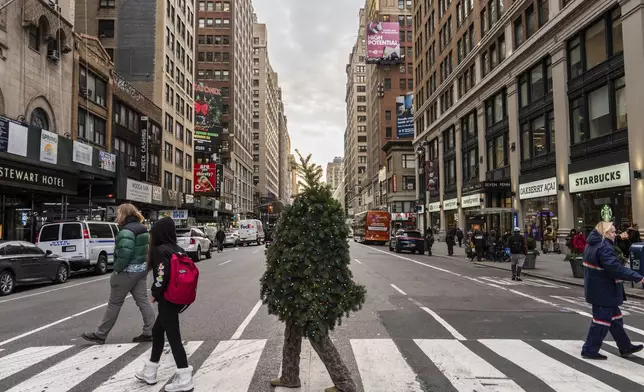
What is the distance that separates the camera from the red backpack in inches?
187

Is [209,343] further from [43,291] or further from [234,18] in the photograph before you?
[234,18]

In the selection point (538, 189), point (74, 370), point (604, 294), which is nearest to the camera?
point (74, 370)

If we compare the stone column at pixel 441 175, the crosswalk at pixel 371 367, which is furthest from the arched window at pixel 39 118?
the stone column at pixel 441 175

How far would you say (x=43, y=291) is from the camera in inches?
535

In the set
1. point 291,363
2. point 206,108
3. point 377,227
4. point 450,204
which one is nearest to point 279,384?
point 291,363

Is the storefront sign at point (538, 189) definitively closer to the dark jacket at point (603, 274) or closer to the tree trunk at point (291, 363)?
the dark jacket at point (603, 274)

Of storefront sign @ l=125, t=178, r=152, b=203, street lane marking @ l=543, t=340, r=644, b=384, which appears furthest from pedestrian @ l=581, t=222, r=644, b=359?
storefront sign @ l=125, t=178, r=152, b=203

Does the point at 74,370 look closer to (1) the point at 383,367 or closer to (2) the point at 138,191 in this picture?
(1) the point at 383,367

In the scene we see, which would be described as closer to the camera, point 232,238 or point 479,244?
point 479,244

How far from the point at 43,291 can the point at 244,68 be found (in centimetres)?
8951

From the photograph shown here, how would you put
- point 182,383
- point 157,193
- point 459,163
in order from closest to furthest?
point 182,383
point 157,193
point 459,163

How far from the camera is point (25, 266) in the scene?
13.6m

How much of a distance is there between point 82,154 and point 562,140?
83.7ft

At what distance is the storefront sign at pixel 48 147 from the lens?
780 inches
